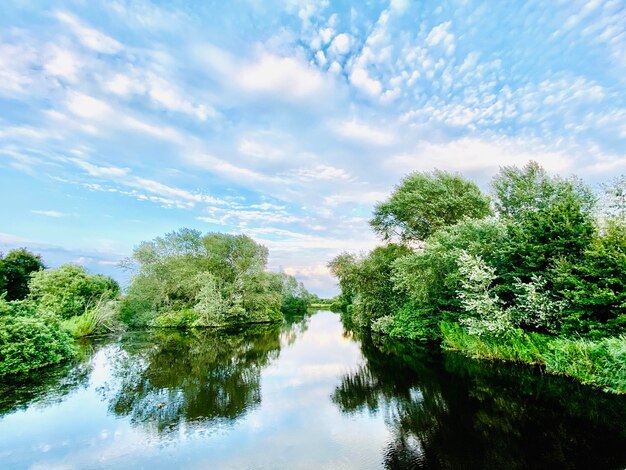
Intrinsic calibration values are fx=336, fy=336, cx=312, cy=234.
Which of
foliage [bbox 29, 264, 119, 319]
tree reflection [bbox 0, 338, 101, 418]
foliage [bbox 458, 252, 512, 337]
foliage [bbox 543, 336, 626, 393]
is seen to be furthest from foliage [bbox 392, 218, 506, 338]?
foliage [bbox 29, 264, 119, 319]

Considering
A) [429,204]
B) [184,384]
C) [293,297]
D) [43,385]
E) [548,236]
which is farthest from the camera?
[293,297]

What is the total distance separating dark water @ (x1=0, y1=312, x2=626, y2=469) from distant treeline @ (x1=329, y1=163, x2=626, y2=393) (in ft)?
5.16

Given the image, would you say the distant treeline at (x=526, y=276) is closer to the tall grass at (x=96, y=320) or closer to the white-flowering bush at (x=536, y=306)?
the white-flowering bush at (x=536, y=306)

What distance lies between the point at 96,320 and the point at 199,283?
12.1 meters

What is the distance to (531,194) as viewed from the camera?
73.0 ft

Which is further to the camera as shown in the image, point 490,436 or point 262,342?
point 262,342

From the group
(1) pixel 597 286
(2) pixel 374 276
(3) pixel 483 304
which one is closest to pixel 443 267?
(3) pixel 483 304

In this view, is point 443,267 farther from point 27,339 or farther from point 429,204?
point 27,339

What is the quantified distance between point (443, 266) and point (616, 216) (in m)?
8.23

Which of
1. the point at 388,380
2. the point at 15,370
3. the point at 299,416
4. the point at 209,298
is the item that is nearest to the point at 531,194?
the point at 388,380

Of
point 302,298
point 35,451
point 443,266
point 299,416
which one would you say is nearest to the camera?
point 35,451

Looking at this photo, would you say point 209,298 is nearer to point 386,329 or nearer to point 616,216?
point 386,329

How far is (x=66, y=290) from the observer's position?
30688 mm

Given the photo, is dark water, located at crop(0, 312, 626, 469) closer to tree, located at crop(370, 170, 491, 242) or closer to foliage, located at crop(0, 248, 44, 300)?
tree, located at crop(370, 170, 491, 242)
